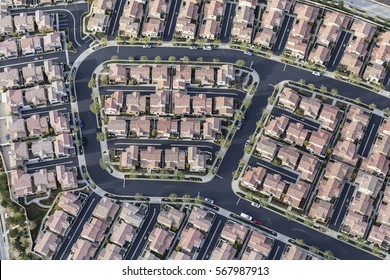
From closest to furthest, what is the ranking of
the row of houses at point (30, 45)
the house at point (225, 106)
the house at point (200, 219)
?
the house at point (200, 219)
the house at point (225, 106)
the row of houses at point (30, 45)

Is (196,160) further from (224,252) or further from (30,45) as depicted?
(30,45)

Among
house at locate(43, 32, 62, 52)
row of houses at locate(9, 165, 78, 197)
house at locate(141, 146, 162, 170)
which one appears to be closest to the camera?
row of houses at locate(9, 165, 78, 197)

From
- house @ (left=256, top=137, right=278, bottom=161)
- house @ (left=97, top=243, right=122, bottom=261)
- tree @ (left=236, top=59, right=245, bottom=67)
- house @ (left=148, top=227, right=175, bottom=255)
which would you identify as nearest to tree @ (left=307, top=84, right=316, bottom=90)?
tree @ (left=236, top=59, right=245, bottom=67)

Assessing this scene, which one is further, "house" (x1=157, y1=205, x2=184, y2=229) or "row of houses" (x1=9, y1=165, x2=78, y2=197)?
"row of houses" (x1=9, y1=165, x2=78, y2=197)

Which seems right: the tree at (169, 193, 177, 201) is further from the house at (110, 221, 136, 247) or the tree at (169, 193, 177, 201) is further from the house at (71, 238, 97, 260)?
the house at (71, 238, 97, 260)

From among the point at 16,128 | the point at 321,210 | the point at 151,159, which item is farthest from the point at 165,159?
the point at 321,210

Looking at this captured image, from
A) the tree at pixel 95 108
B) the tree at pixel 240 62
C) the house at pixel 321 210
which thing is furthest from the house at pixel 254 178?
the tree at pixel 95 108

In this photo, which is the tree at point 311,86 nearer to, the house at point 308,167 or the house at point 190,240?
the house at point 308,167
